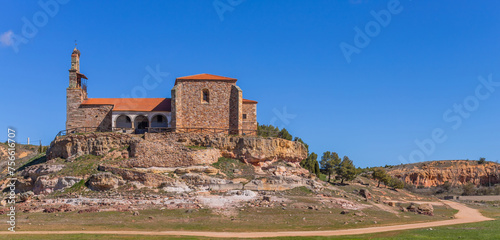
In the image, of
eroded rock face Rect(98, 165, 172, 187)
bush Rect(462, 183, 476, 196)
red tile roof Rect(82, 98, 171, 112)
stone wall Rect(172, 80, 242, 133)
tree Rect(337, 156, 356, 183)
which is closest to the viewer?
eroded rock face Rect(98, 165, 172, 187)

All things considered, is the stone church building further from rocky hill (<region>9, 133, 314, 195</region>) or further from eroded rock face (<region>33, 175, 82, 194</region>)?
eroded rock face (<region>33, 175, 82, 194</region>)

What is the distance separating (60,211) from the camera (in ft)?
98.3

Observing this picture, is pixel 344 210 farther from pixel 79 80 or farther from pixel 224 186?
pixel 79 80

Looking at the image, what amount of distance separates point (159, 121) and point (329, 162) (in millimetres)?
22053

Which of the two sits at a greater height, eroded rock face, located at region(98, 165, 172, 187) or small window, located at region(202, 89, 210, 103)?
small window, located at region(202, 89, 210, 103)

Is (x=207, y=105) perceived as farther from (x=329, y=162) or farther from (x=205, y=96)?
(x=329, y=162)

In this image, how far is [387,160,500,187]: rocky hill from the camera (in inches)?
3233

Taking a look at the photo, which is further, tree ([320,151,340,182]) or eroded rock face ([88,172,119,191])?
tree ([320,151,340,182])

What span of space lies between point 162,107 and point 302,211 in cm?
2040

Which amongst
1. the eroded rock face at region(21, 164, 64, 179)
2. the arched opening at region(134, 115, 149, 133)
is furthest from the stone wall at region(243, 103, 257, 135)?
the eroded rock face at region(21, 164, 64, 179)

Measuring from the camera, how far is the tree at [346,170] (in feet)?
177

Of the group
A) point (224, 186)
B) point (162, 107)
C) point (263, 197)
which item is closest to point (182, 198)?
point (224, 186)

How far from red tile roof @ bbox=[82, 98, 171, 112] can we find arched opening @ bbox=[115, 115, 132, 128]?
103 cm

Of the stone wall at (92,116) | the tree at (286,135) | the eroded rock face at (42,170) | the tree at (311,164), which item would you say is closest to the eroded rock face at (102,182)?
the eroded rock face at (42,170)
